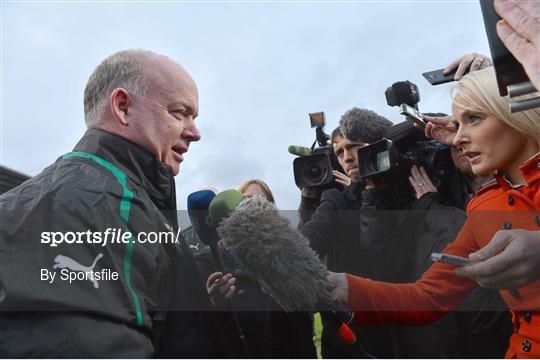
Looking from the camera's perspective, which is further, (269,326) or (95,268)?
(269,326)

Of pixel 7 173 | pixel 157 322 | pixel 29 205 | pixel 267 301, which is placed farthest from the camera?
pixel 7 173

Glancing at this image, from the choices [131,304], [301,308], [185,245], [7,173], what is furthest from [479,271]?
[7,173]

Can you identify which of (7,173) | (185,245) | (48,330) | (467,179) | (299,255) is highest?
(7,173)

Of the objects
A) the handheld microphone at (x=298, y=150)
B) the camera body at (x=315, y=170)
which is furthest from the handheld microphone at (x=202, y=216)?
the handheld microphone at (x=298, y=150)

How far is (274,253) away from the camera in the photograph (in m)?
1.51

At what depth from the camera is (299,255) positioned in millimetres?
1560

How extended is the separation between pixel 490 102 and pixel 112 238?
4.26ft

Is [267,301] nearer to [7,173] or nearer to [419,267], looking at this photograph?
[419,267]

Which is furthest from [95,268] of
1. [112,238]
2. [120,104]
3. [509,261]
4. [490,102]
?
[490,102]

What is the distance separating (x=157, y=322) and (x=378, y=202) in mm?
1587

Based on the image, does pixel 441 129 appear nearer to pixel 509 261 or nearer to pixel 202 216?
pixel 509 261

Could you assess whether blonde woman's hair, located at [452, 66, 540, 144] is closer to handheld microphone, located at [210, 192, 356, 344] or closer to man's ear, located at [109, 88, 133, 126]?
handheld microphone, located at [210, 192, 356, 344]

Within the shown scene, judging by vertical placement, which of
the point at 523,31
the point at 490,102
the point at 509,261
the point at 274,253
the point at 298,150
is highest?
the point at 298,150

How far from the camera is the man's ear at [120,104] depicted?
1726 millimetres
